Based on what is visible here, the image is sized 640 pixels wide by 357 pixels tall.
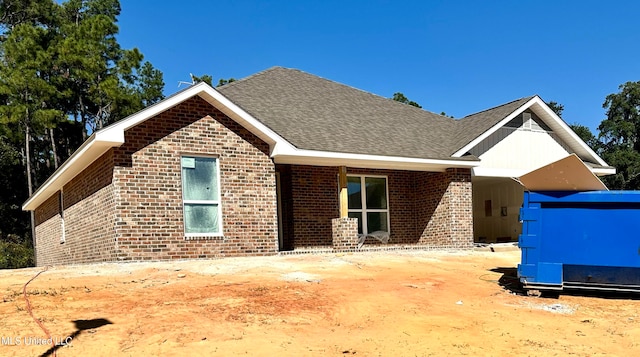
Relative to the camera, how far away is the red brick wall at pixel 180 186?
11031 millimetres

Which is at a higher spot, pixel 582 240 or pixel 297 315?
pixel 582 240

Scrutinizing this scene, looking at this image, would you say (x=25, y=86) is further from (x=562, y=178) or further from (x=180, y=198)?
(x=562, y=178)

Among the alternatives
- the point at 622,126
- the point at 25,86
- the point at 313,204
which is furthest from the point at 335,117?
the point at 622,126

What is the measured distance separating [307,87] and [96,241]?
10026mm

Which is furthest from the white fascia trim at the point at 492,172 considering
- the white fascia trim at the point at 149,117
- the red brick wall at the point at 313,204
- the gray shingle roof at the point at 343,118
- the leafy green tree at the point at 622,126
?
the leafy green tree at the point at 622,126

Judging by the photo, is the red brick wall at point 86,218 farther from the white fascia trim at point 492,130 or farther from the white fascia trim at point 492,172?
the white fascia trim at point 492,172

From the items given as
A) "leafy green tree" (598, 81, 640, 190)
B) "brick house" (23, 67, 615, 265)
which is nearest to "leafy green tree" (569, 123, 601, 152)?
"leafy green tree" (598, 81, 640, 190)

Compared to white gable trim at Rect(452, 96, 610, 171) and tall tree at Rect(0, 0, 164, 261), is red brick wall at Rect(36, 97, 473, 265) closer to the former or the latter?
white gable trim at Rect(452, 96, 610, 171)

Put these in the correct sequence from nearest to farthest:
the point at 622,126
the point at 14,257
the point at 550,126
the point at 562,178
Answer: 1. the point at 562,178
2. the point at 550,126
3. the point at 14,257
4. the point at 622,126

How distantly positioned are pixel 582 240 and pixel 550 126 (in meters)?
12.6

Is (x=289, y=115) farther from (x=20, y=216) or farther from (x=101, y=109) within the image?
(x=20, y=216)

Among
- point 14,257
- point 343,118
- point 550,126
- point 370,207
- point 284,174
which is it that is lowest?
point 14,257

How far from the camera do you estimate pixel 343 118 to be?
17.4 metres

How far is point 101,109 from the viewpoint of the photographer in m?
33.2
